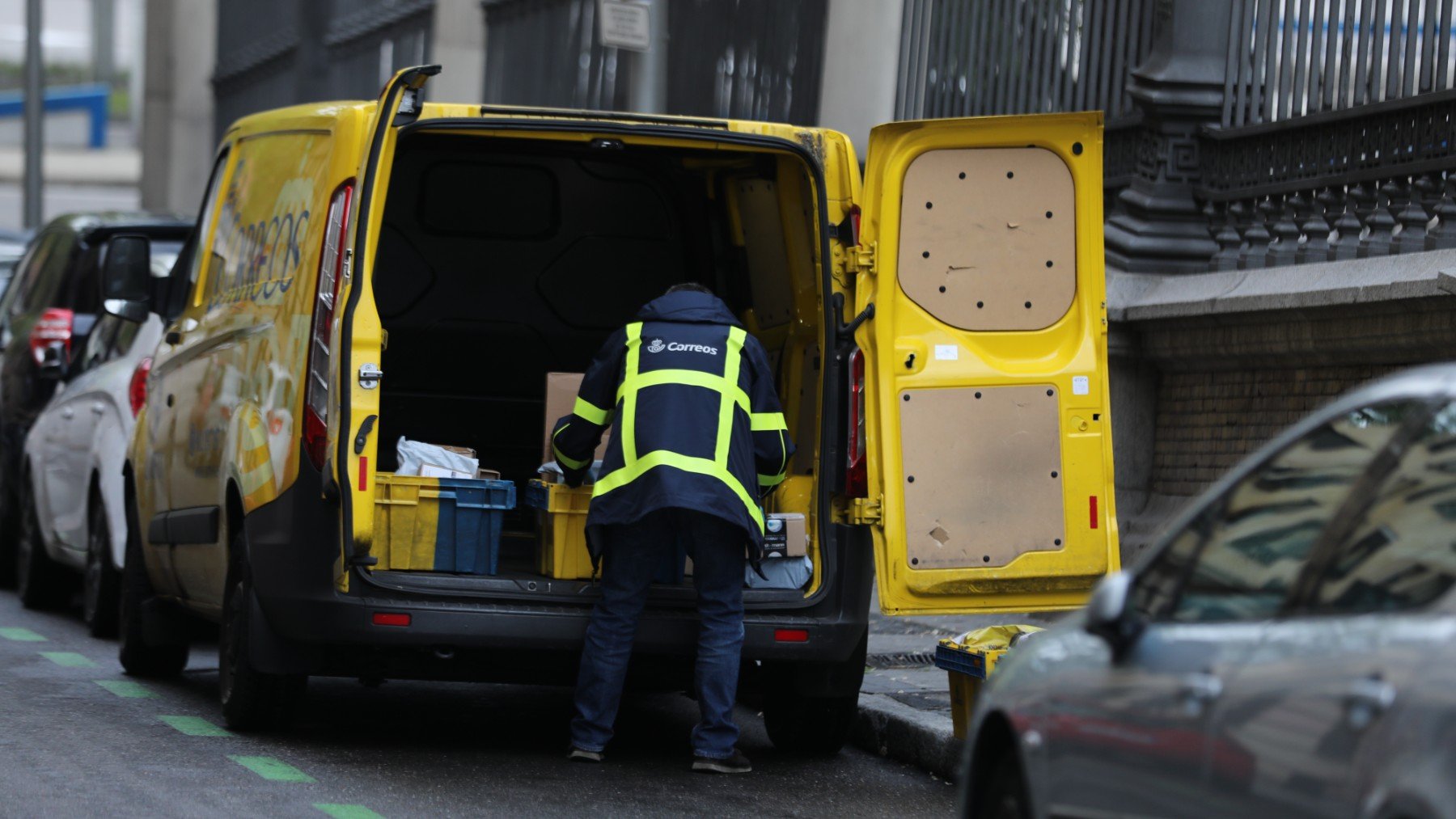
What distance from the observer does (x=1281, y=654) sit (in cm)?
373

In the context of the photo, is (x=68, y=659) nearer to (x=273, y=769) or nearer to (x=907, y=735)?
(x=273, y=769)

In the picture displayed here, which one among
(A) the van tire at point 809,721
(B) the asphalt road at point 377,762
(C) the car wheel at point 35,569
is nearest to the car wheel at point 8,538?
(C) the car wheel at point 35,569

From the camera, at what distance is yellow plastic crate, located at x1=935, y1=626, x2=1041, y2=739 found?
7258 mm

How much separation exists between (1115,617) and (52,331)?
9310mm

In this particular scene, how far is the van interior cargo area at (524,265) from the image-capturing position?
906 centimetres

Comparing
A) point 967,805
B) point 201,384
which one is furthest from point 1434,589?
point 201,384

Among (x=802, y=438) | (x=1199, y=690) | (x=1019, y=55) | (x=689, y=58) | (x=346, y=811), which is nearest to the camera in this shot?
(x=1199, y=690)

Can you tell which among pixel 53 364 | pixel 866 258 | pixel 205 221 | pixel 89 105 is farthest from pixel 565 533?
pixel 89 105

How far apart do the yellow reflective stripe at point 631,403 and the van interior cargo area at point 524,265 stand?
1095 millimetres

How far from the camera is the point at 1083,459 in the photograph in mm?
7504

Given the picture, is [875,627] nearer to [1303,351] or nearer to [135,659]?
[1303,351]

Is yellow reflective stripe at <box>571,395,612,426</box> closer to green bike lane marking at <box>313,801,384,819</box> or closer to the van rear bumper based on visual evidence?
the van rear bumper

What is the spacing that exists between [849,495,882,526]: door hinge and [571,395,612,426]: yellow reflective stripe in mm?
856

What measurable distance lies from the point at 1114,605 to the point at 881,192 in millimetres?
3421
